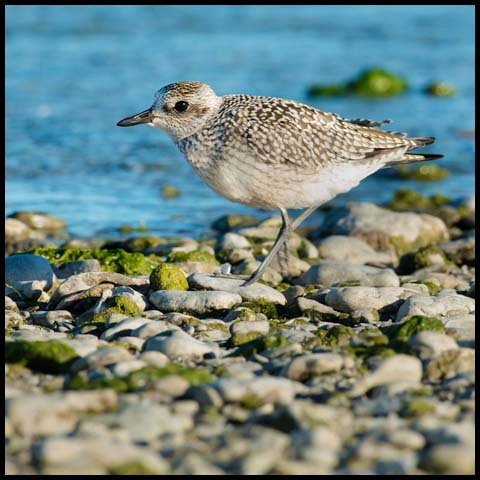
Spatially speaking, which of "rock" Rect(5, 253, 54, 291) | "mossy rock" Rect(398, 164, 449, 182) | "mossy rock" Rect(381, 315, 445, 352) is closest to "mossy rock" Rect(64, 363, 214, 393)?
"mossy rock" Rect(381, 315, 445, 352)

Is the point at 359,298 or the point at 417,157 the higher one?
the point at 417,157

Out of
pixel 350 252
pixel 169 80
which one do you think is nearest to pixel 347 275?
pixel 350 252

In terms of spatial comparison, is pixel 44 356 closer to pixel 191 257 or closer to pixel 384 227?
pixel 191 257

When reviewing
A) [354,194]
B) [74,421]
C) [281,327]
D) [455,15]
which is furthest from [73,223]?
[455,15]

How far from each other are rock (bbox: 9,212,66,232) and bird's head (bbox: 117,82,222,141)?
3.36m

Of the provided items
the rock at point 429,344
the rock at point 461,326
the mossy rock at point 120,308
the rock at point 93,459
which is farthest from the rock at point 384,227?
the rock at point 93,459

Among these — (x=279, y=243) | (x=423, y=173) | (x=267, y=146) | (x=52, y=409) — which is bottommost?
(x=52, y=409)

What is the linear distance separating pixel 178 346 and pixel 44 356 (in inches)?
32.1

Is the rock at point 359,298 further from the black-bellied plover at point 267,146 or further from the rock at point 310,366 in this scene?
the rock at point 310,366

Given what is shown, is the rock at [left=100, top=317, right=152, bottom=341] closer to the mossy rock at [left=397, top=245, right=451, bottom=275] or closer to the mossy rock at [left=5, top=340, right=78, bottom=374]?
the mossy rock at [left=5, top=340, right=78, bottom=374]

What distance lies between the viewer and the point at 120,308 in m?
7.66

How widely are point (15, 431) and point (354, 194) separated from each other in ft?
32.0

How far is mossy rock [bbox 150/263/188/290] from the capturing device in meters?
8.20

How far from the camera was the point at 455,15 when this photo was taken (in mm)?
31016
